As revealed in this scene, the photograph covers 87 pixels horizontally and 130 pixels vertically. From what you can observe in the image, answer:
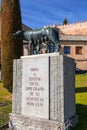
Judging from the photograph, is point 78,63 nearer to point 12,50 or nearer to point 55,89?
point 12,50

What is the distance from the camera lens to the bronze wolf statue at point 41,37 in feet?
32.6

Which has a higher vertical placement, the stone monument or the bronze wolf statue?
the bronze wolf statue

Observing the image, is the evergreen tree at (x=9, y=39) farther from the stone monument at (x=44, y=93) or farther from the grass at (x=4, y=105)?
the stone monument at (x=44, y=93)

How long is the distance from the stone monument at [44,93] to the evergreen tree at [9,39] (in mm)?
6321

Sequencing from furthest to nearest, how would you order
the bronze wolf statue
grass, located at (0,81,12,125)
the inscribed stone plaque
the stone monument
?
1. grass, located at (0,81,12,125)
2. the bronze wolf statue
3. the inscribed stone plaque
4. the stone monument

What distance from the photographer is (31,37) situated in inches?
414

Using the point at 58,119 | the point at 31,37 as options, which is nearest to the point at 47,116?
the point at 58,119

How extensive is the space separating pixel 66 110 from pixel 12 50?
326 inches

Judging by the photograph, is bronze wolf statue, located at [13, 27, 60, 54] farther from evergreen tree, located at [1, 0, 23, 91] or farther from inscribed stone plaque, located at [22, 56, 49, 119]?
evergreen tree, located at [1, 0, 23, 91]

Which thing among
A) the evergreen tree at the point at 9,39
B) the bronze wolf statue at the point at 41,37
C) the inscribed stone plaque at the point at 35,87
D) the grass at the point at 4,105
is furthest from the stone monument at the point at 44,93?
the evergreen tree at the point at 9,39

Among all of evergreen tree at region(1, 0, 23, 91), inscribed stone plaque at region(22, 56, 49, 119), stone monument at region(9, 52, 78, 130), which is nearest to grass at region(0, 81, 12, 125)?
evergreen tree at region(1, 0, 23, 91)

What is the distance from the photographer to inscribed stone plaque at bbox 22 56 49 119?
9.46m

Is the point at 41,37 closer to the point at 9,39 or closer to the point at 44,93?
the point at 44,93

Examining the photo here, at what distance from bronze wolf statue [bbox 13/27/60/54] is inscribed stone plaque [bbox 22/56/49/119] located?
662 mm
